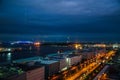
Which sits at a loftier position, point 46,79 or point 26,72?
point 26,72

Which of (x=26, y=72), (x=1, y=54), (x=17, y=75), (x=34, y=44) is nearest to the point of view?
(x=17, y=75)

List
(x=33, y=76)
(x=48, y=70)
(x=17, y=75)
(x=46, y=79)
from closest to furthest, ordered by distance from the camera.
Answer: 1. (x=17, y=75)
2. (x=33, y=76)
3. (x=46, y=79)
4. (x=48, y=70)

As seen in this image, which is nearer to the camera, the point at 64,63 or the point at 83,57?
the point at 64,63

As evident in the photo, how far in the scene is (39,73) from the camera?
674 inches

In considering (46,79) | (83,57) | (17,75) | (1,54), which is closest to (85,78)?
(46,79)

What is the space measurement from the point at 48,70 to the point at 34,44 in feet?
205

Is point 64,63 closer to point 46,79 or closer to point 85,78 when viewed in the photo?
point 46,79

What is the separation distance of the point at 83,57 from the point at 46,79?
18976mm

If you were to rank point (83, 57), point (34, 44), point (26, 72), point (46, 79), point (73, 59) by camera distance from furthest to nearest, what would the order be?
point (34, 44)
point (83, 57)
point (73, 59)
point (46, 79)
point (26, 72)

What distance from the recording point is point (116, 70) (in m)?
19.0

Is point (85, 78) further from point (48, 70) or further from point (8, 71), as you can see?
point (8, 71)

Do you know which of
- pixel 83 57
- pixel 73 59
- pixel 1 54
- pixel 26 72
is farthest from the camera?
pixel 1 54

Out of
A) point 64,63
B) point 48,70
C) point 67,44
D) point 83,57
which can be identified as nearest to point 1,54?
point 83,57

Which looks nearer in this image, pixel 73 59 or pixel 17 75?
pixel 17 75
